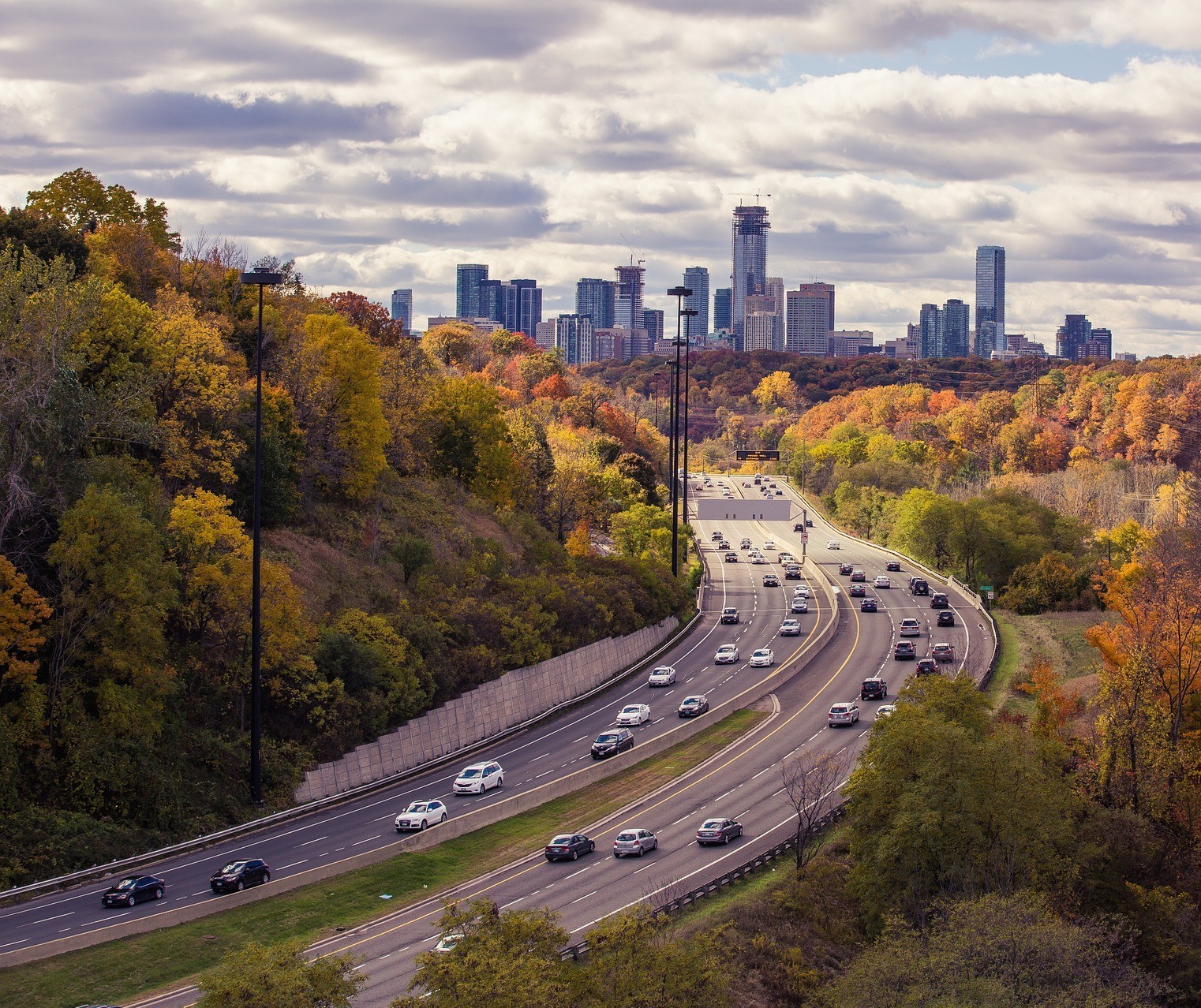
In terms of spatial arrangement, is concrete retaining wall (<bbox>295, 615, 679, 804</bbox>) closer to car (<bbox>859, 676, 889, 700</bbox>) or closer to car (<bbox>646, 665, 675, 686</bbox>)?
car (<bbox>646, 665, 675, 686</bbox>)

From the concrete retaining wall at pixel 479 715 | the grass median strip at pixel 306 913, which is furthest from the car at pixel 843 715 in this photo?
the concrete retaining wall at pixel 479 715

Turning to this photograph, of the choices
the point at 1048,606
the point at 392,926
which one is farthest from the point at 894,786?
the point at 1048,606

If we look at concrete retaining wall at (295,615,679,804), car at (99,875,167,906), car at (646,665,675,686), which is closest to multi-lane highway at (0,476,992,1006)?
car at (99,875,167,906)

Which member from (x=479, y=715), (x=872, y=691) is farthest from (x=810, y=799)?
(x=872, y=691)

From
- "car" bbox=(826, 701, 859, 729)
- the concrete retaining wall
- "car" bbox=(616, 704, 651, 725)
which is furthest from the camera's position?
"car" bbox=(616, 704, 651, 725)

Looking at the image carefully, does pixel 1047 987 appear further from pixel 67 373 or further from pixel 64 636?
pixel 67 373

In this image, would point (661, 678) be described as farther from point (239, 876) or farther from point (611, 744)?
point (239, 876)

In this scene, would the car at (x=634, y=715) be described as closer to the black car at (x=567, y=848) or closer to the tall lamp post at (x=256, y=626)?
the black car at (x=567, y=848)
